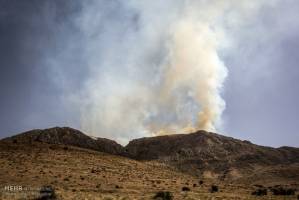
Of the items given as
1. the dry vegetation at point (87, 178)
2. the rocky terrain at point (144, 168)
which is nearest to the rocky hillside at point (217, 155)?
the rocky terrain at point (144, 168)

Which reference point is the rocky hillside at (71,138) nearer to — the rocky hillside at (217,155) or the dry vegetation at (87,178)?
the rocky hillside at (217,155)

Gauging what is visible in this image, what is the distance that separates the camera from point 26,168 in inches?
2215

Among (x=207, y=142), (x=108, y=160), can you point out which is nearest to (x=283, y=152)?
(x=207, y=142)

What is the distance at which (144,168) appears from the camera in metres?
71.7

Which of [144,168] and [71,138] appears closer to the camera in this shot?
[144,168]

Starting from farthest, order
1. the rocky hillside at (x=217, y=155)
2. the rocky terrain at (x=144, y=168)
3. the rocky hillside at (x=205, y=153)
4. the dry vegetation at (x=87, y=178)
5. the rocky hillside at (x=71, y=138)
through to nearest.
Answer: the rocky hillside at (x=217, y=155)
the rocky hillside at (x=71, y=138)
the rocky hillside at (x=205, y=153)
the rocky terrain at (x=144, y=168)
the dry vegetation at (x=87, y=178)

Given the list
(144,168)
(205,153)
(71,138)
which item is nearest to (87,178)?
(144,168)

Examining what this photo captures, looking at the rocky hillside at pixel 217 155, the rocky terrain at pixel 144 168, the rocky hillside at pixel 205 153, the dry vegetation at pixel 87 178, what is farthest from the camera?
the rocky hillside at pixel 217 155

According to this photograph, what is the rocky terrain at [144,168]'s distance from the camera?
→ 44.3 meters

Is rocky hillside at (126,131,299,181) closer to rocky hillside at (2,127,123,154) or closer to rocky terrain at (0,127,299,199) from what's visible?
rocky terrain at (0,127,299,199)

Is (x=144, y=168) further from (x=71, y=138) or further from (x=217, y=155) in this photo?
(x=217, y=155)

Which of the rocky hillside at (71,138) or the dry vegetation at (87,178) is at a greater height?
the rocky hillside at (71,138)

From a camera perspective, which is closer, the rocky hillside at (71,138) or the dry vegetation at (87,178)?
the dry vegetation at (87,178)

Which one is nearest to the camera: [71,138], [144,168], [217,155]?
[144,168]
